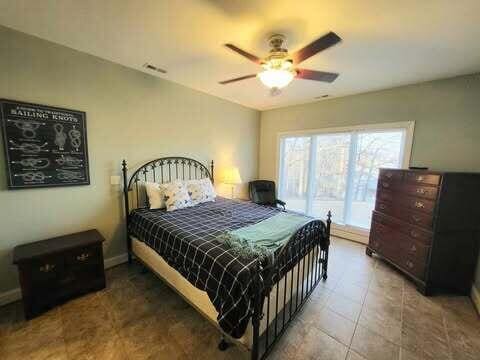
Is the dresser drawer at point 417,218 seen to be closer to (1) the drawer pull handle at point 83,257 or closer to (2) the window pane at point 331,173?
(2) the window pane at point 331,173

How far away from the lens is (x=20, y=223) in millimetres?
2004

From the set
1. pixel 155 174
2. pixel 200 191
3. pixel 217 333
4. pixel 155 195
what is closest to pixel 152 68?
pixel 155 174

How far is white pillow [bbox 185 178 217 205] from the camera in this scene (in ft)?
9.85

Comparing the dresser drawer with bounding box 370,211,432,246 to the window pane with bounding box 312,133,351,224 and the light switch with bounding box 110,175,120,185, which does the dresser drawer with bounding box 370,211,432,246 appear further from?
the light switch with bounding box 110,175,120,185

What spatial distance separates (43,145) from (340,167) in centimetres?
428

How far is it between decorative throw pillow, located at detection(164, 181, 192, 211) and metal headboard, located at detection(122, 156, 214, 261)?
38 centimetres

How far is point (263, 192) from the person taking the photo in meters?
4.38

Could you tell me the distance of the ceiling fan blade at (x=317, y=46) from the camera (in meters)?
1.35

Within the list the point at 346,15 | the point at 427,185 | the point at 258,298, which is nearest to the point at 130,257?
the point at 258,298

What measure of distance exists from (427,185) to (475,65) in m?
1.45

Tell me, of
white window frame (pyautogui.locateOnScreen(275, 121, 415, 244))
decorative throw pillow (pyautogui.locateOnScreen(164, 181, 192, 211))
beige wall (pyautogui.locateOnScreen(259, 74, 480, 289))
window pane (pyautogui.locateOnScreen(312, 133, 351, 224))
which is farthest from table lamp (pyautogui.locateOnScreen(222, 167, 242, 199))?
beige wall (pyautogui.locateOnScreen(259, 74, 480, 289))

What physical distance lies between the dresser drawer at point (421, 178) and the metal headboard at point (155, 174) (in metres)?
2.99

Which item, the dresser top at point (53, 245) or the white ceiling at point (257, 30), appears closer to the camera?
the white ceiling at point (257, 30)

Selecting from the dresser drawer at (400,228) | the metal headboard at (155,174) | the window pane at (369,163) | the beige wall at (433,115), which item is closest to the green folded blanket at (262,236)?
the dresser drawer at (400,228)
